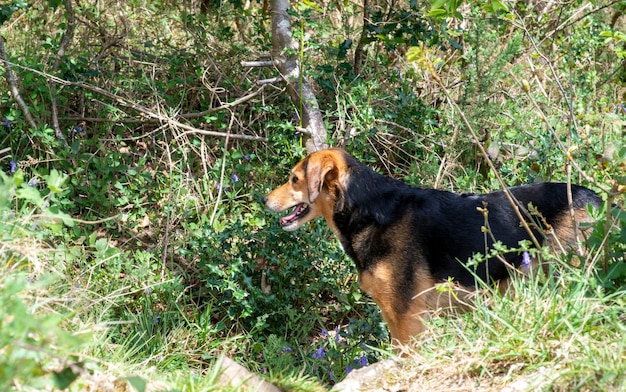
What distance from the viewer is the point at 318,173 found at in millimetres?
5168

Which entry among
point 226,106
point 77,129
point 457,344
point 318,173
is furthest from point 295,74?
point 457,344

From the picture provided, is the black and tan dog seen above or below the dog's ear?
below

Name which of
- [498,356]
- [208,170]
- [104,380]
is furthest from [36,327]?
[208,170]

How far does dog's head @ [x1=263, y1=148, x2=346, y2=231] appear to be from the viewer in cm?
518

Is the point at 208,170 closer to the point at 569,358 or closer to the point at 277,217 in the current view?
the point at 277,217

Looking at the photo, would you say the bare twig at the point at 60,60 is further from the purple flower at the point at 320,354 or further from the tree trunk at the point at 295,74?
the purple flower at the point at 320,354

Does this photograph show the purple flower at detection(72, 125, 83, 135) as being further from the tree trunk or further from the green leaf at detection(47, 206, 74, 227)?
the green leaf at detection(47, 206, 74, 227)

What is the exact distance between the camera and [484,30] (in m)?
7.45

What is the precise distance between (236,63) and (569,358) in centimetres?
526

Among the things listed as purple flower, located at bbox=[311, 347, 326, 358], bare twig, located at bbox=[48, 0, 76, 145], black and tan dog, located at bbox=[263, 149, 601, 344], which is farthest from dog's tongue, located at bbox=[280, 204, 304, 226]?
bare twig, located at bbox=[48, 0, 76, 145]

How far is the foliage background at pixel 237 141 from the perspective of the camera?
5.81 meters

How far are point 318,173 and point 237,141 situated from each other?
8.24ft

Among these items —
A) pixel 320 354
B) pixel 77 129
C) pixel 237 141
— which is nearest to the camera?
pixel 320 354

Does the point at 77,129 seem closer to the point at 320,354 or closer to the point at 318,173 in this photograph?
the point at 318,173
